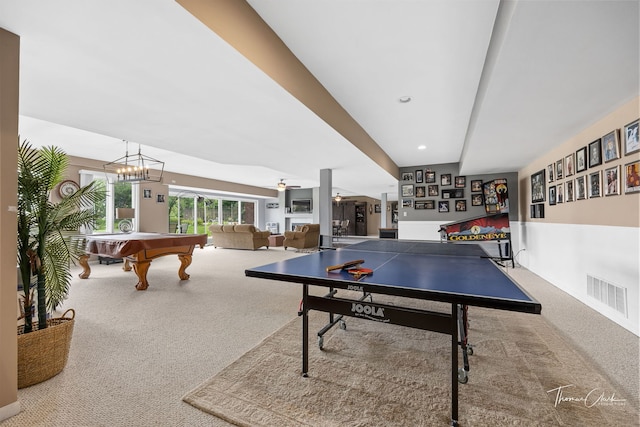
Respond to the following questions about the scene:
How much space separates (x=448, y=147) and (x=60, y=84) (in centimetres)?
577

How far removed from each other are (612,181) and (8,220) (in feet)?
16.1

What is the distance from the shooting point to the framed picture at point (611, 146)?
2781 mm

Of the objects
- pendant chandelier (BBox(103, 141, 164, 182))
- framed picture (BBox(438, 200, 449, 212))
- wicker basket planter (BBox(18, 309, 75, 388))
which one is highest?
A: pendant chandelier (BBox(103, 141, 164, 182))

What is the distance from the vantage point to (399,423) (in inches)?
57.2

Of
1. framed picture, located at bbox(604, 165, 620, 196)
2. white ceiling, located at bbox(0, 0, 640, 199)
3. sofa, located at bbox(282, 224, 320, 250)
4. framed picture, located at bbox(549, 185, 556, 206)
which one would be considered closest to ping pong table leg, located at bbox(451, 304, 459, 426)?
white ceiling, located at bbox(0, 0, 640, 199)

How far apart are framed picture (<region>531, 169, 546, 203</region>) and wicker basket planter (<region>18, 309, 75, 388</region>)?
6.49 m

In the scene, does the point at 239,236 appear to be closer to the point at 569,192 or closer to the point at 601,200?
the point at 569,192

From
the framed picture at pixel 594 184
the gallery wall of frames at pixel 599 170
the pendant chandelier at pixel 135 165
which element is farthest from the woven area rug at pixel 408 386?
the pendant chandelier at pixel 135 165

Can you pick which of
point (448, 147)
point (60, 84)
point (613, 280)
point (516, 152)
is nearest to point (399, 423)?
point (613, 280)

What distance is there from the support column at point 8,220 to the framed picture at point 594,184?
5045 millimetres

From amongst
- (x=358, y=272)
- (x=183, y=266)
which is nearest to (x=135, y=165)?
(x=183, y=266)

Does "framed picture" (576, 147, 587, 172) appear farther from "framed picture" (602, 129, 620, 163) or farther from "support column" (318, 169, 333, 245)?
"support column" (318, 169, 333, 245)

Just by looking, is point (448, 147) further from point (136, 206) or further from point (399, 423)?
point (136, 206)

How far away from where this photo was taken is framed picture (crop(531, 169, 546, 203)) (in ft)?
16.0
